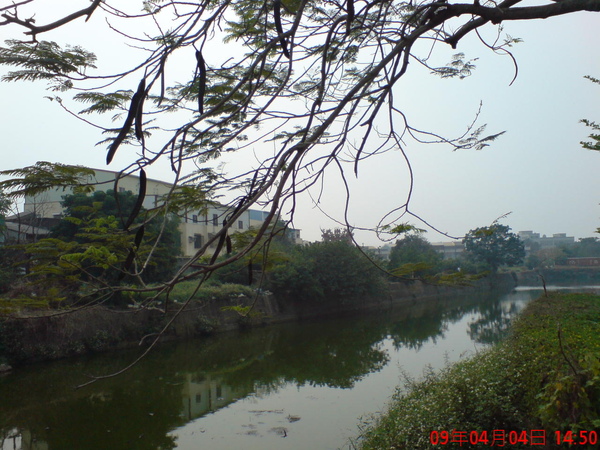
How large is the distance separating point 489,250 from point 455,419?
3.88 meters

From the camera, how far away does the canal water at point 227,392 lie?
5.73 m

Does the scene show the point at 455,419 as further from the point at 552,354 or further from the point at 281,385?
the point at 281,385

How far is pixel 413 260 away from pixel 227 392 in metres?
7.93

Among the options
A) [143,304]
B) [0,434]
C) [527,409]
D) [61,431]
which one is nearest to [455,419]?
[527,409]

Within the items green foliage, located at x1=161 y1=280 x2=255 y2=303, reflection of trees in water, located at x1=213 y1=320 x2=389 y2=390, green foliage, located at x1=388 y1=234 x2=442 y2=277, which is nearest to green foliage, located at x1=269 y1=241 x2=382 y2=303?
green foliage, located at x1=388 y1=234 x2=442 y2=277

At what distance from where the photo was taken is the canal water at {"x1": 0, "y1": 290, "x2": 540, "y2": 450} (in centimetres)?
573

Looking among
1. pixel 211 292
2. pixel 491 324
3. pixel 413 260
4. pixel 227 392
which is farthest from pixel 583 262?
pixel 227 392

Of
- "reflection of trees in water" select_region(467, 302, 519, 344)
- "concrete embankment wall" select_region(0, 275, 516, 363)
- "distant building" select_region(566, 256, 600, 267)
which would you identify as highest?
"distant building" select_region(566, 256, 600, 267)

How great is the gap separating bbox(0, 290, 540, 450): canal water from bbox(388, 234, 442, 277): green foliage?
1.85 metres

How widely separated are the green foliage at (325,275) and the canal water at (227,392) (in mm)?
3245

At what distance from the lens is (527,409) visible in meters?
3.38
